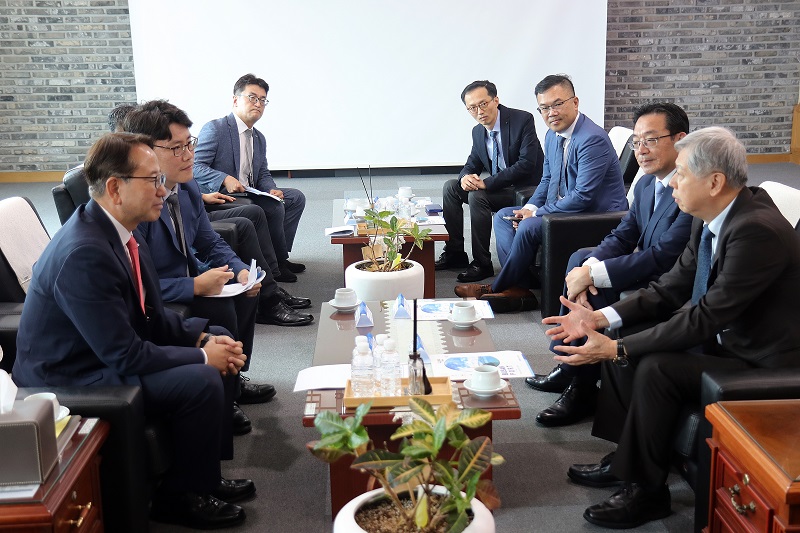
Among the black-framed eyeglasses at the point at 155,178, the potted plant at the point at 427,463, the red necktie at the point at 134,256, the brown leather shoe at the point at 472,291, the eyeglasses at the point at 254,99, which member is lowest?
the brown leather shoe at the point at 472,291

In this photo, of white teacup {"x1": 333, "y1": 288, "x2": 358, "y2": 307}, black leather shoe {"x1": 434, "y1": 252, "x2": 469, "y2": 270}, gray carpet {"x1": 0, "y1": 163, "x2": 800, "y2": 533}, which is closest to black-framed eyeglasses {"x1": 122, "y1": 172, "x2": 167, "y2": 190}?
white teacup {"x1": 333, "y1": 288, "x2": 358, "y2": 307}

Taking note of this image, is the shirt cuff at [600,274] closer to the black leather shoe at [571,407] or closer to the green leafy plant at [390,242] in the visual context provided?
the black leather shoe at [571,407]

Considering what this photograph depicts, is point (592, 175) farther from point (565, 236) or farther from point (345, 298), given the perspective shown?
point (345, 298)

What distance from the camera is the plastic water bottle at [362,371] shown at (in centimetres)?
236

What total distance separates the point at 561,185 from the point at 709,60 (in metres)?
5.12

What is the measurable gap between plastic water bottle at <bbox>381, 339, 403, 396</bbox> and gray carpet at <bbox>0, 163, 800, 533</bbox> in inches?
18.2

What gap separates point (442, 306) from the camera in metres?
3.17

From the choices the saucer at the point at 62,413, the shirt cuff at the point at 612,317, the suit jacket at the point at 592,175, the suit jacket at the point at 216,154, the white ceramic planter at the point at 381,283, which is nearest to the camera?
the saucer at the point at 62,413

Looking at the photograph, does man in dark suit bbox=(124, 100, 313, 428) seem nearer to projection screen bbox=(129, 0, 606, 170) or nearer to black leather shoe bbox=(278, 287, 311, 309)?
black leather shoe bbox=(278, 287, 311, 309)

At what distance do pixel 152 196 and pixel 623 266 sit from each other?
1.78 metres

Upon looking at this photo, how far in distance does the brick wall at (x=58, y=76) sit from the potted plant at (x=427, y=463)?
7978mm

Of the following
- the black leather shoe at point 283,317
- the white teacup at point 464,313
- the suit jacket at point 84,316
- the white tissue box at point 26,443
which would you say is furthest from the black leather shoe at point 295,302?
the white tissue box at point 26,443

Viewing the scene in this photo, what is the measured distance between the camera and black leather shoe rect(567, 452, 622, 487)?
2.66 metres

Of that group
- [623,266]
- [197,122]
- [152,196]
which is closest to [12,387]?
[152,196]
